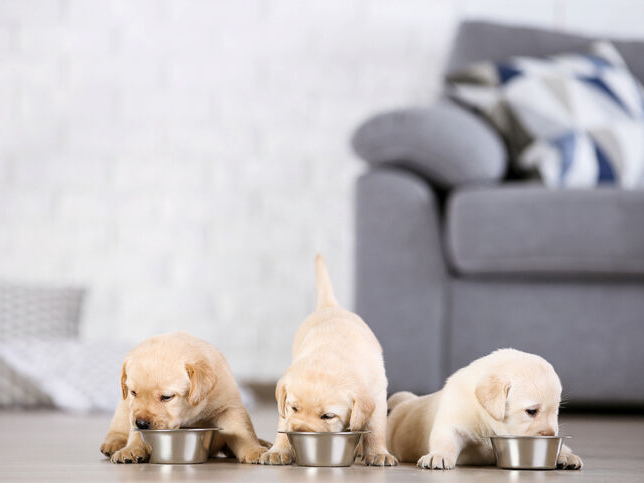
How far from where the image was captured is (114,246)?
3246 millimetres

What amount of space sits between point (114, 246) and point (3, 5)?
986 mm

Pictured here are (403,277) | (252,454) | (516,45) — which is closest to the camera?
(252,454)

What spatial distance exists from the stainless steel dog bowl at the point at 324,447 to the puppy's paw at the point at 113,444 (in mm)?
312

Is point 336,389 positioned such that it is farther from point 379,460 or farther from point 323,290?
point 323,290

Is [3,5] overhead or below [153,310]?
overhead

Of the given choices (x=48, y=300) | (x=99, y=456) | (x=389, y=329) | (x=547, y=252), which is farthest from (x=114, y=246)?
(x=99, y=456)

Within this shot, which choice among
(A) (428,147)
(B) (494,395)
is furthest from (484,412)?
(A) (428,147)

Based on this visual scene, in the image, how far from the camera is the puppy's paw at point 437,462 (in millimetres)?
1111

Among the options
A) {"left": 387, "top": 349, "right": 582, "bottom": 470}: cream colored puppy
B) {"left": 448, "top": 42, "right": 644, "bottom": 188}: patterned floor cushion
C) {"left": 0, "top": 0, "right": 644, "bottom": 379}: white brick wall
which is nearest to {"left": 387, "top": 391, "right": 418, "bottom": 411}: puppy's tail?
{"left": 387, "top": 349, "right": 582, "bottom": 470}: cream colored puppy

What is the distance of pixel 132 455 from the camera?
3.85 feet

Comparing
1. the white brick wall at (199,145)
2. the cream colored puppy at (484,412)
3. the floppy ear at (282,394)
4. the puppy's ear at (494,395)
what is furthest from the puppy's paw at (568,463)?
the white brick wall at (199,145)

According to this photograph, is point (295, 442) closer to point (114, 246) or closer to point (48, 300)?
point (48, 300)

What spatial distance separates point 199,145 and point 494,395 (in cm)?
235

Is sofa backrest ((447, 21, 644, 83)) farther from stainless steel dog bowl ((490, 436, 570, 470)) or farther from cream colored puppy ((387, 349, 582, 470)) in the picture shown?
stainless steel dog bowl ((490, 436, 570, 470))
